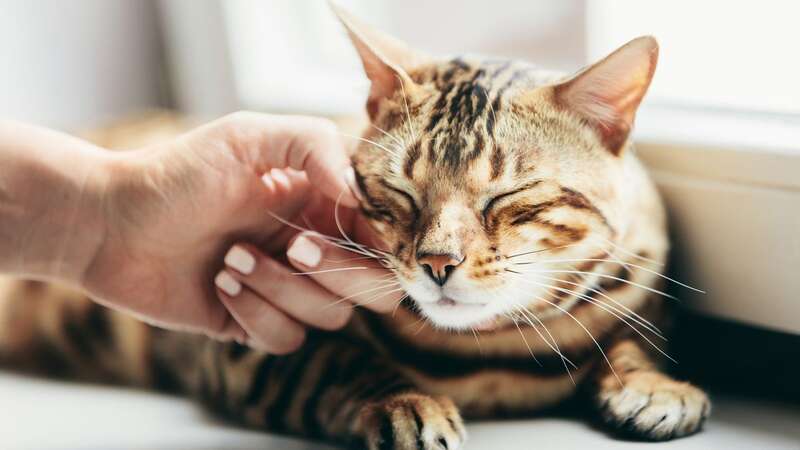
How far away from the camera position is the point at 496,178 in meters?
0.83

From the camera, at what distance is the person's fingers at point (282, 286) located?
0.96 meters

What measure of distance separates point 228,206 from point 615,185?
0.44 meters

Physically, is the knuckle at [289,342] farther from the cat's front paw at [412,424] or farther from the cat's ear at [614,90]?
the cat's ear at [614,90]

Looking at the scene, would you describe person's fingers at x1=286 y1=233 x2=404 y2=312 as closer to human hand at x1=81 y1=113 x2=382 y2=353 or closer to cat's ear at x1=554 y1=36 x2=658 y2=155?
human hand at x1=81 y1=113 x2=382 y2=353

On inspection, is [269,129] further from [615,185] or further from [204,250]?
[615,185]

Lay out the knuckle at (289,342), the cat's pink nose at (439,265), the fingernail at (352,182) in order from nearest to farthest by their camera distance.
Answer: the cat's pink nose at (439,265), the fingernail at (352,182), the knuckle at (289,342)

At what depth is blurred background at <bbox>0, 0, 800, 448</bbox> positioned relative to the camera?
0.97 meters

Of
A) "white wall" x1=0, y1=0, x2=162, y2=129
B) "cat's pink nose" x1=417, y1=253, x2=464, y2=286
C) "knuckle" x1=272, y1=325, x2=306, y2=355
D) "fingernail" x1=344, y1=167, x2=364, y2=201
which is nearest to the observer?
"cat's pink nose" x1=417, y1=253, x2=464, y2=286

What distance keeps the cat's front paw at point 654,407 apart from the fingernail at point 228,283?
441mm

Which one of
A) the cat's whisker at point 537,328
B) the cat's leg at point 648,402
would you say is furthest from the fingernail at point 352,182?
the cat's leg at point 648,402

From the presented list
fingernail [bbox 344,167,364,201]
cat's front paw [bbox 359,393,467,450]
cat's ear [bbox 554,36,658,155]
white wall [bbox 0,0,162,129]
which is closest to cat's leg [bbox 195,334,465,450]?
cat's front paw [bbox 359,393,467,450]

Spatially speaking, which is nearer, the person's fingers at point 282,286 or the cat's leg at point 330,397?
the cat's leg at point 330,397

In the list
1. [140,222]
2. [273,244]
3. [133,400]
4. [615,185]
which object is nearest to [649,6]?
[615,185]

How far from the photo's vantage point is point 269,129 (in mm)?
906
